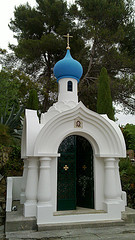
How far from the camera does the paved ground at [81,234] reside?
4.37 meters

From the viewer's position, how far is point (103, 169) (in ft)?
18.9

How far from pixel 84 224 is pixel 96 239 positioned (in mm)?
757

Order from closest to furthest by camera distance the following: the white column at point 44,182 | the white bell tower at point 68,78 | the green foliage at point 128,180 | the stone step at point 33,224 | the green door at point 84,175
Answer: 1. the stone step at point 33,224
2. the white column at point 44,182
3. the green door at point 84,175
4. the white bell tower at point 68,78
5. the green foliage at point 128,180

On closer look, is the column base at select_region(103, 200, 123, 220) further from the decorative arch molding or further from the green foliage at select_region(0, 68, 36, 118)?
the green foliage at select_region(0, 68, 36, 118)

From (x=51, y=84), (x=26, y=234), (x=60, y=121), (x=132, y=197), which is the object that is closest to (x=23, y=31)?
(x=51, y=84)

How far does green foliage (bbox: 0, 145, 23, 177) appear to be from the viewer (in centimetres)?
952

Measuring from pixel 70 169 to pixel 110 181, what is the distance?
1.13 m

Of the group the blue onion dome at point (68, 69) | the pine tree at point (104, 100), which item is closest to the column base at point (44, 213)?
the blue onion dome at point (68, 69)

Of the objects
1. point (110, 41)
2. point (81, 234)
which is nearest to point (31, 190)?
point (81, 234)

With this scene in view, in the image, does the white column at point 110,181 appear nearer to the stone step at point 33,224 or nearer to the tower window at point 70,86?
the stone step at point 33,224

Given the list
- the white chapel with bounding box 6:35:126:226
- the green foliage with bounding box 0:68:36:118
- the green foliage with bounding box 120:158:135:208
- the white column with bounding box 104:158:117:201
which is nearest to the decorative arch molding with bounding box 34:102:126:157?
the white chapel with bounding box 6:35:126:226

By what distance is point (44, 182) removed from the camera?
16.8 feet

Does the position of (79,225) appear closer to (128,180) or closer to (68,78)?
(68,78)

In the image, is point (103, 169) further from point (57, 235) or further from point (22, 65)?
point (22, 65)
